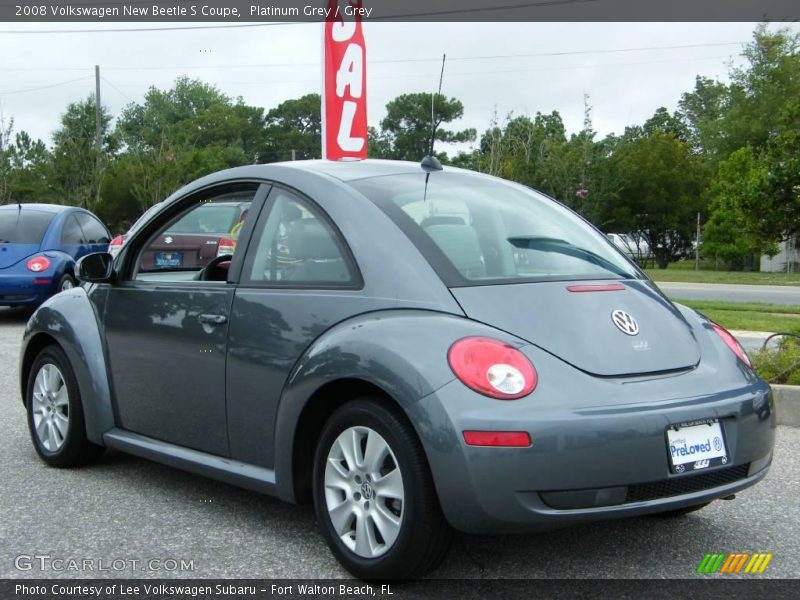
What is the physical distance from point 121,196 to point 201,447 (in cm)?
4825

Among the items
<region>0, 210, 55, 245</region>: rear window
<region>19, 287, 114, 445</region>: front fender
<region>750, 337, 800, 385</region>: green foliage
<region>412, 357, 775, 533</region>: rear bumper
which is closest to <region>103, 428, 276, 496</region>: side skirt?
<region>19, 287, 114, 445</region>: front fender

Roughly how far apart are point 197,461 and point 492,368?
162 cm

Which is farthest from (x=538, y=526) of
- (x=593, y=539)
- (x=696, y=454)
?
(x=593, y=539)

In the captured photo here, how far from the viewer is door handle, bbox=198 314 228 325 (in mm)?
3884

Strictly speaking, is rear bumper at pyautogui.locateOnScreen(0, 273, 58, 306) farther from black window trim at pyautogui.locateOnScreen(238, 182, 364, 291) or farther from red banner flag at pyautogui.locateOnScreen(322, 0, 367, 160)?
black window trim at pyautogui.locateOnScreen(238, 182, 364, 291)

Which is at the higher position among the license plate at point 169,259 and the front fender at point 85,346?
the license plate at point 169,259

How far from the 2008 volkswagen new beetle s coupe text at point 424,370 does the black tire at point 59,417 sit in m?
0.36

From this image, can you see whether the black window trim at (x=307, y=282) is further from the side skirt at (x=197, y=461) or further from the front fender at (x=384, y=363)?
the side skirt at (x=197, y=461)

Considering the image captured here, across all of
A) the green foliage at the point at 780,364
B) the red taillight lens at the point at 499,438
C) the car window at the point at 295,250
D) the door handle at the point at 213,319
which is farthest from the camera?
the green foliage at the point at 780,364

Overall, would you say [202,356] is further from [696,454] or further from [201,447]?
[696,454]

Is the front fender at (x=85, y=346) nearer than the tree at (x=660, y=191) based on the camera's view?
Yes

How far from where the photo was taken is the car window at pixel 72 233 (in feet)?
42.7

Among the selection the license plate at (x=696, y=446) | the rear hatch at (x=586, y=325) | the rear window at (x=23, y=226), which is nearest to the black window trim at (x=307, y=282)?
the rear hatch at (x=586, y=325)

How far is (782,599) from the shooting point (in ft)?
10.4
